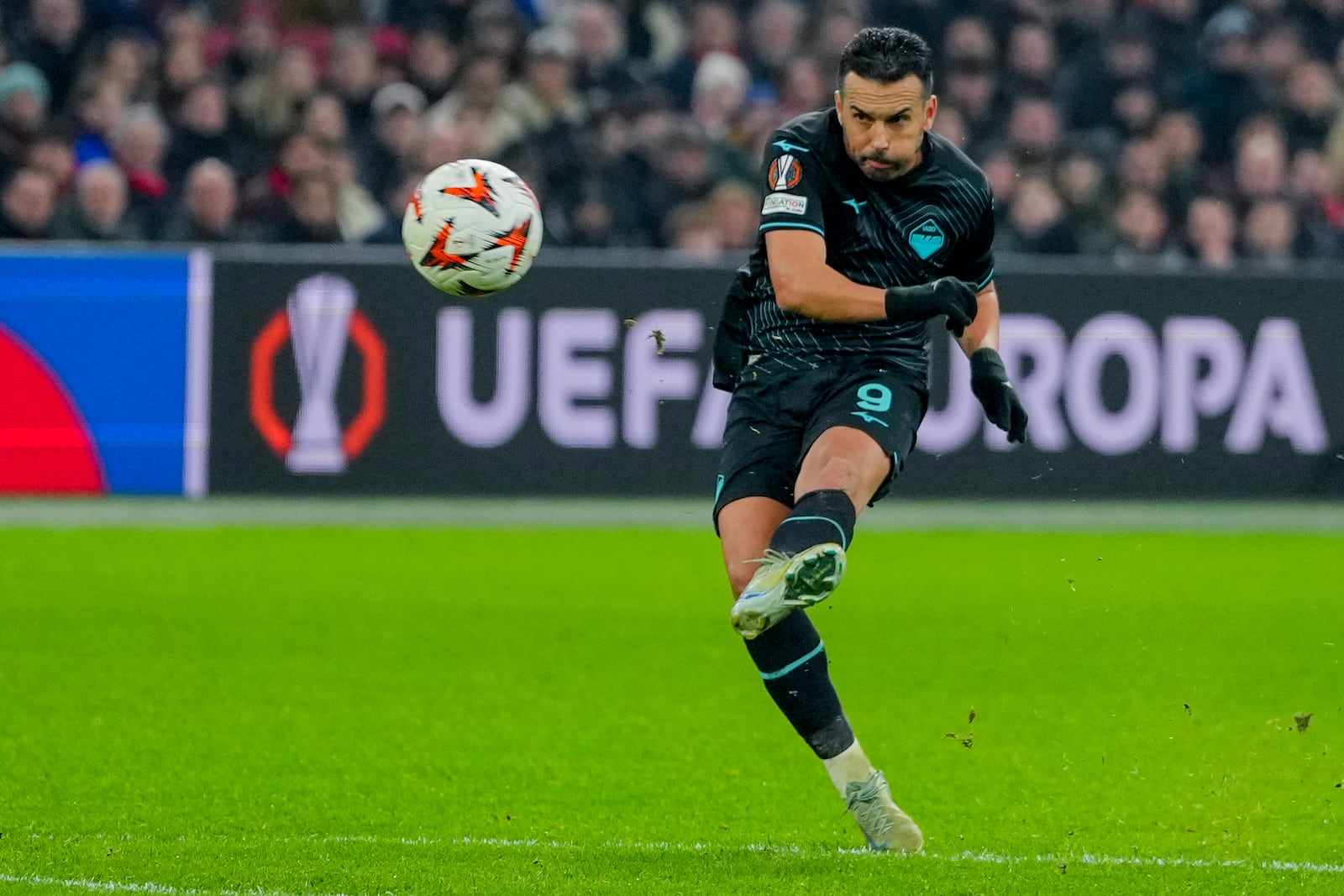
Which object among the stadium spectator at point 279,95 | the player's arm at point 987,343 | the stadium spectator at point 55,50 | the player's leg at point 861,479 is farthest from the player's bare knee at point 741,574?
the stadium spectator at point 55,50

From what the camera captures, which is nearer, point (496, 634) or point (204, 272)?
point (496, 634)

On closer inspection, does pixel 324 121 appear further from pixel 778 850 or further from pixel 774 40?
pixel 778 850

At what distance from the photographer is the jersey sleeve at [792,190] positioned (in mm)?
5422

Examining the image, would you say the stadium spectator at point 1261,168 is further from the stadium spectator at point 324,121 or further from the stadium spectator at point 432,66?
the stadium spectator at point 324,121

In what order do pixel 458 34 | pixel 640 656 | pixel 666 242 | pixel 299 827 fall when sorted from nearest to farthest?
pixel 299 827 → pixel 640 656 → pixel 666 242 → pixel 458 34

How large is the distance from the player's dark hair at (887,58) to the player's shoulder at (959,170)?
29 centimetres

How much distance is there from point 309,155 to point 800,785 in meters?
7.77

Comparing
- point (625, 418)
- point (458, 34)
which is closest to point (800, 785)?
point (625, 418)

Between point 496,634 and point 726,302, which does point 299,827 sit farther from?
point 496,634

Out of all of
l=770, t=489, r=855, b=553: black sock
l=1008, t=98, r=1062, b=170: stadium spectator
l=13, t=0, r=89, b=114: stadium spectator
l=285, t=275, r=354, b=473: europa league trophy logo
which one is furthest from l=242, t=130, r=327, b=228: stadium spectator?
l=770, t=489, r=855, b=553: black sock

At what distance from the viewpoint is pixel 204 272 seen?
41.8 ft

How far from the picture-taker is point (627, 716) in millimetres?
7367

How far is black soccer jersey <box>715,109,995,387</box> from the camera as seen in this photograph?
5559 millimetres

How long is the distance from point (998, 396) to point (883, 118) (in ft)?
2.57
